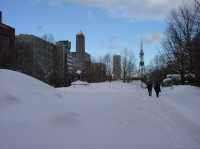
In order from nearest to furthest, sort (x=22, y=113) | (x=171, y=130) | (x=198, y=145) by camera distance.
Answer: (x=198, y=145), (x=22, y=113), (x=171, y=130)

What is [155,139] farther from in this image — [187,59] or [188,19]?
[188,19]

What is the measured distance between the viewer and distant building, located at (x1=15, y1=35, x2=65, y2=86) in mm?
73375

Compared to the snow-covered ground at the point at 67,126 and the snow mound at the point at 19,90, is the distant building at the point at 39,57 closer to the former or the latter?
the snow mound at the point at 19,90

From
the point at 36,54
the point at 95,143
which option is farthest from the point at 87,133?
the point at 36,54

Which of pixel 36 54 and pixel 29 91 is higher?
pixel 36 54

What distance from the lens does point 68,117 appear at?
399 inches

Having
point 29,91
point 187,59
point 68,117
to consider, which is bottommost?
point 68,117

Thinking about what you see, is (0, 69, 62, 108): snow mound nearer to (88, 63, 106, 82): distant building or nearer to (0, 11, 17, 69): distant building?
(0, 11, 17, 69): distant building

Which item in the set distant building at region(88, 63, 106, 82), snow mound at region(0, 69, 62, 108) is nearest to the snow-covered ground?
snow mound at region(0, 69, 62, 108)

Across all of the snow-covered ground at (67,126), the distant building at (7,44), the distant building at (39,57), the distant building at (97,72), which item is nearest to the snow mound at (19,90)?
the snow-covered ground at (67,126)

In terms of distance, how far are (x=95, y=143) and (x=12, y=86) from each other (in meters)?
4.59

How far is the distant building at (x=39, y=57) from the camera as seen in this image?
73375 mm

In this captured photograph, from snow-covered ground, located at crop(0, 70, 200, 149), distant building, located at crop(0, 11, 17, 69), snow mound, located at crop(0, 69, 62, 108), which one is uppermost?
distant building, located at crop(0, 11, 17, 69)

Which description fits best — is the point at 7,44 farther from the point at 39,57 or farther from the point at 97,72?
the point at 97,72
